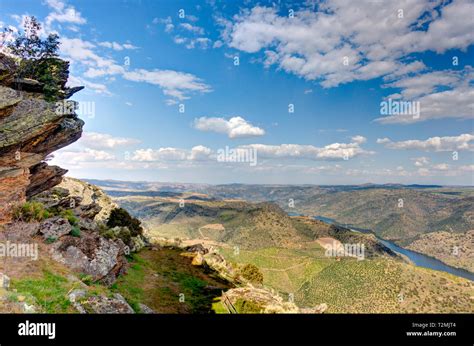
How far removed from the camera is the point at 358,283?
109875mm

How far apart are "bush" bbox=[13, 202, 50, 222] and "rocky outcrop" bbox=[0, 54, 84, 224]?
0.44m

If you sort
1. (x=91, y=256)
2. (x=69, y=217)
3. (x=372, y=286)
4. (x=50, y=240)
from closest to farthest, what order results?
1. (x=50, y=240)
2. (x=91, y=256)
3. (x=69, y=217)
4. (x=372, y=286)

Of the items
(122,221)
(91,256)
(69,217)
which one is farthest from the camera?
(122,221)

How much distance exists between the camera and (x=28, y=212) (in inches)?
697

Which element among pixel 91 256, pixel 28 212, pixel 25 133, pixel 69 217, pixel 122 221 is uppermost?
pixel 25 133

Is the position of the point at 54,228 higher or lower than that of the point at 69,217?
lower

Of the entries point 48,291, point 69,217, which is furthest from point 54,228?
point 48,291

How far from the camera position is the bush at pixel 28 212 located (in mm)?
17016

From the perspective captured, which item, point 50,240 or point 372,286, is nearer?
point 50,240

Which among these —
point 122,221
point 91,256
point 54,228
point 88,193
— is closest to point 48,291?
point 91,256

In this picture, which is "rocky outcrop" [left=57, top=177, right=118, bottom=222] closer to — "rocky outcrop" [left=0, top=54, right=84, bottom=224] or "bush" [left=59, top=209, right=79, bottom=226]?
"rocky outcrop" [left=0, top=54, right=84, bottom=224]

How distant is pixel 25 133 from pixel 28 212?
560cm

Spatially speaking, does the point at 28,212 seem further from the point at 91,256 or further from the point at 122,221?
the point at 122,221

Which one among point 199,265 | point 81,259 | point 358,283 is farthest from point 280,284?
point 81,259
